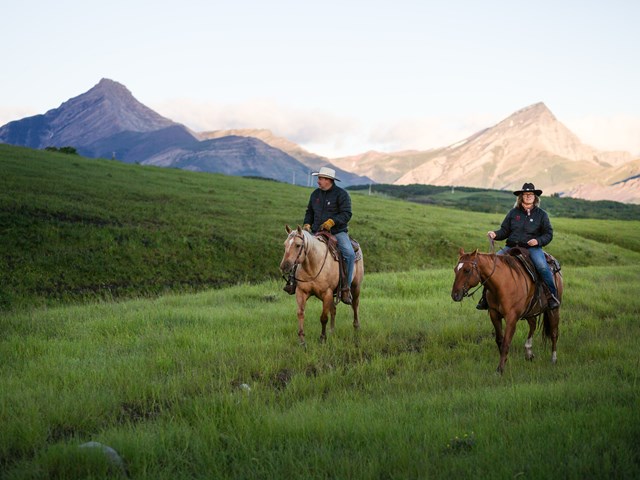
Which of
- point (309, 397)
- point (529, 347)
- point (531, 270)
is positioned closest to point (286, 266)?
point (309, 397)

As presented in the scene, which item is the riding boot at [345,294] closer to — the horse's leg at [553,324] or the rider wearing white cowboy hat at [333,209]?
the rider wearing white cowboy hat at [333,209]

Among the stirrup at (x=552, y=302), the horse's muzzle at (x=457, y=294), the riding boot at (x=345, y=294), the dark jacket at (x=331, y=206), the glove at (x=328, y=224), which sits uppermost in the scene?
the dark jacket at (x=331, y=206)

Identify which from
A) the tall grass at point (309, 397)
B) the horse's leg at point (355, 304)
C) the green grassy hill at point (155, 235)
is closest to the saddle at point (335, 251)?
the horse's leg at point (355, 304)

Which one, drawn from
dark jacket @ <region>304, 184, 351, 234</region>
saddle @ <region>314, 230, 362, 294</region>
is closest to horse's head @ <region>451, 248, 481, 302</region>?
saddle @ <region>314, 230, 362, 294</region>

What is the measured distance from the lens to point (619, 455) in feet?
17.9

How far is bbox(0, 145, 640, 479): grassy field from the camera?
5.66 metres

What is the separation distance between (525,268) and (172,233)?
21.9 metres

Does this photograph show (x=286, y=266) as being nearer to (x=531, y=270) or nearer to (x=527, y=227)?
(x=531, y=270)

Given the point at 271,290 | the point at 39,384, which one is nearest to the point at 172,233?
the point at 271,290

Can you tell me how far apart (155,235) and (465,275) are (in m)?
21.5

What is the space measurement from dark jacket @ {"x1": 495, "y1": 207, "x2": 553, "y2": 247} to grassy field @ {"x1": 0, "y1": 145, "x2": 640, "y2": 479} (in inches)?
96.3

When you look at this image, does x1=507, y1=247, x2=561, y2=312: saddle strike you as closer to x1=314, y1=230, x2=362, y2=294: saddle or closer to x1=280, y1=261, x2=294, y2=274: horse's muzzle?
x1=314, y1=230, x2=362, y2=294: saddle

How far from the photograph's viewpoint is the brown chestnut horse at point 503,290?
9.48 m

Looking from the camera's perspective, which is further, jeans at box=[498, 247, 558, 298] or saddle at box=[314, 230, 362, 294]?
saddle at box=[314, 230, 362, 294]
